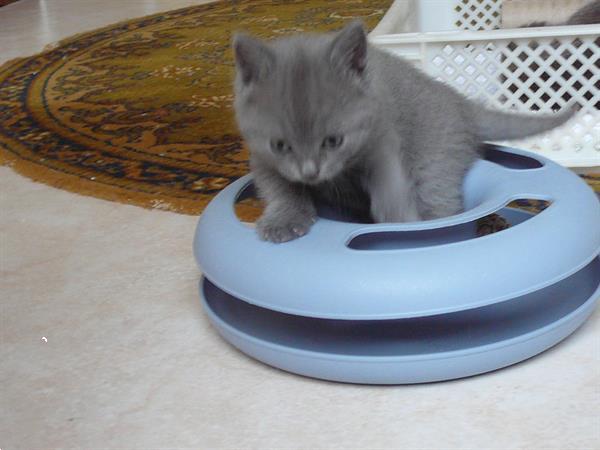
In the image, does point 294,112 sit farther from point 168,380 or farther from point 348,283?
point 168,380

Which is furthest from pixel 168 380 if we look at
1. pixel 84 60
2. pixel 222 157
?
pixel 84 60

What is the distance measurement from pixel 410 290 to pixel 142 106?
2.04m

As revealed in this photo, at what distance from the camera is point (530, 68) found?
244 cm

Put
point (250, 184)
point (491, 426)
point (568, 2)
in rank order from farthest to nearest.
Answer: point (568, 2) → point (250, 184) → point (491, 426)

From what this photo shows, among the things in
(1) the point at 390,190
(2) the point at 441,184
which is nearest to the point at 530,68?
(2) the point at 441,184

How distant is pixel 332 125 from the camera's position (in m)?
1.44

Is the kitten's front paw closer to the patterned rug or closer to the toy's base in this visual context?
the toy's base

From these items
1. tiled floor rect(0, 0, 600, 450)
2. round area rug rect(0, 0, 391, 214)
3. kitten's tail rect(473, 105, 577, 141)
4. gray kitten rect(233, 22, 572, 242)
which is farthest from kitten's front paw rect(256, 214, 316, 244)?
round area rug rect(0, 0, 391, 214)

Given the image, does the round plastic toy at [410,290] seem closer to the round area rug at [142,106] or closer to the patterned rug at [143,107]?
the patterned rug at [143,107]

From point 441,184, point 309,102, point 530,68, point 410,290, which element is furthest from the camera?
point 530,68

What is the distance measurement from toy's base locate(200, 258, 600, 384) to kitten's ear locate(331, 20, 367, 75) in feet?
1.53

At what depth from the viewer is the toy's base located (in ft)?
4.44

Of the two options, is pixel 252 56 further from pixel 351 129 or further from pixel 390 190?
pixel 390 190

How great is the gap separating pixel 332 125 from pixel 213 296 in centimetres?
45
